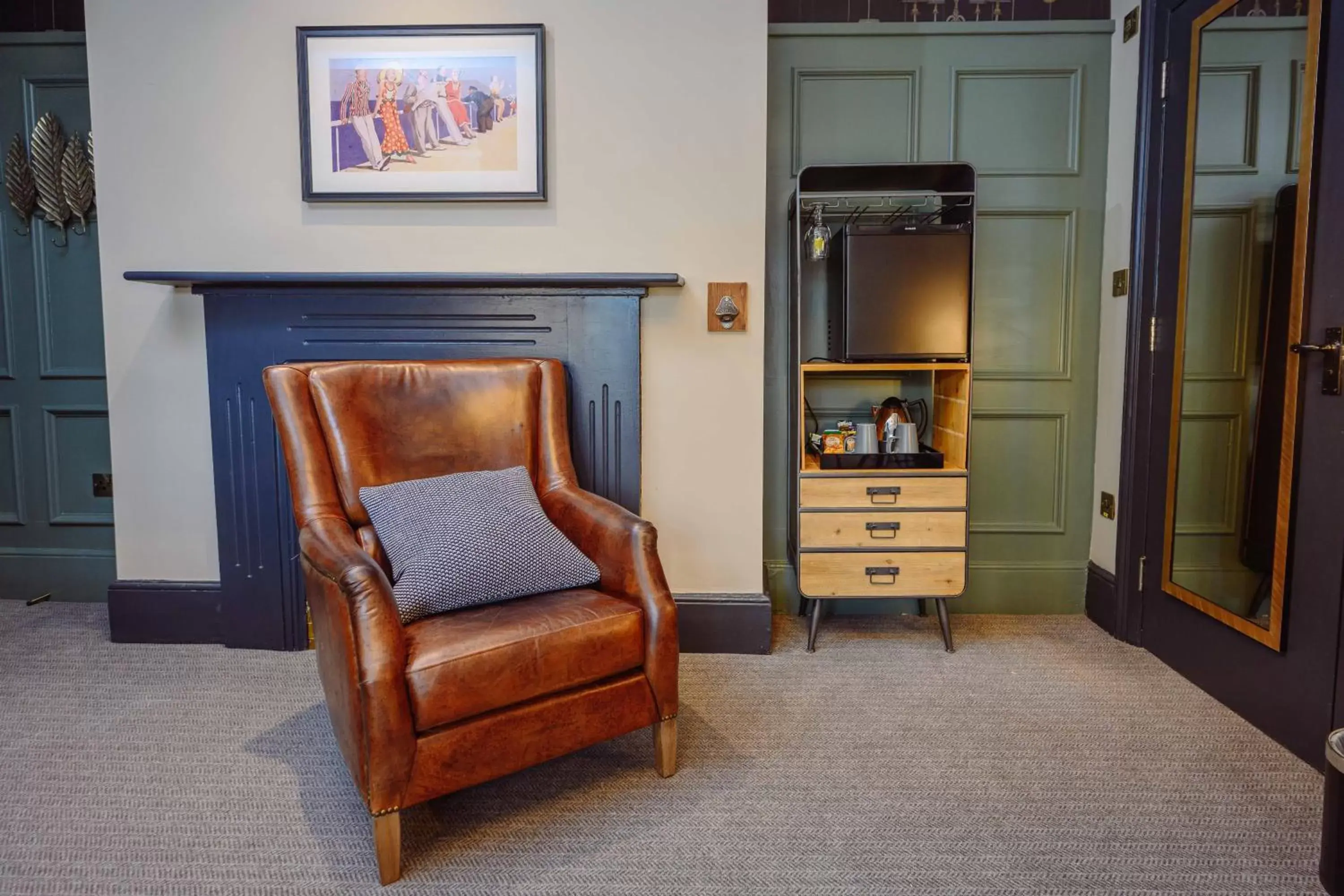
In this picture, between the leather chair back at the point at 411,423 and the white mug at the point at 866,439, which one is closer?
the leather chair back at the point at 411,423

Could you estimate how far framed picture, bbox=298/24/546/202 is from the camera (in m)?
2.52

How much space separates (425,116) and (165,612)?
1.94 m

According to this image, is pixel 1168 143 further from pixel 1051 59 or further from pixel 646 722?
pixel 646 722

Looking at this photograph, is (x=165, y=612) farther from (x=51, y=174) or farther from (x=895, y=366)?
(x=895, y=366)

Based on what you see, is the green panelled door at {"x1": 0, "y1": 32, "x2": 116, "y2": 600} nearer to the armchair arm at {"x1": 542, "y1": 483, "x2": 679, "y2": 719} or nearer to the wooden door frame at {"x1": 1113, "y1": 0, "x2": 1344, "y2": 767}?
the armchair arm at {"x1": 542, "y1": 483, "x2": 679, "y2": 719}

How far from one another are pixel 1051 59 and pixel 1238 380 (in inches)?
55.5

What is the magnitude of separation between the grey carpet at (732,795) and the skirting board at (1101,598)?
11.0 inches

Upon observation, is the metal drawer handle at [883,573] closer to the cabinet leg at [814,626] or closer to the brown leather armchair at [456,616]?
the cabinet leg at [814,626]

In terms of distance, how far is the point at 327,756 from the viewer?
6.41 feet

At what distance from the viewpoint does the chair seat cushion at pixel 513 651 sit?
1.52 m

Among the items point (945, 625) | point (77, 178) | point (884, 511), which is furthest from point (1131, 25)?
point (77, 178)

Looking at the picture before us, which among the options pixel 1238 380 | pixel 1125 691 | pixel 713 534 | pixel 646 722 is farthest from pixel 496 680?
pixel 1238 380

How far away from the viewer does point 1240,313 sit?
220 cm

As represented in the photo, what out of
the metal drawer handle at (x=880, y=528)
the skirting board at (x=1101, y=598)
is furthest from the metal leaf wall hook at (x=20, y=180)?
the skirting board at (x=1101, y=598)
